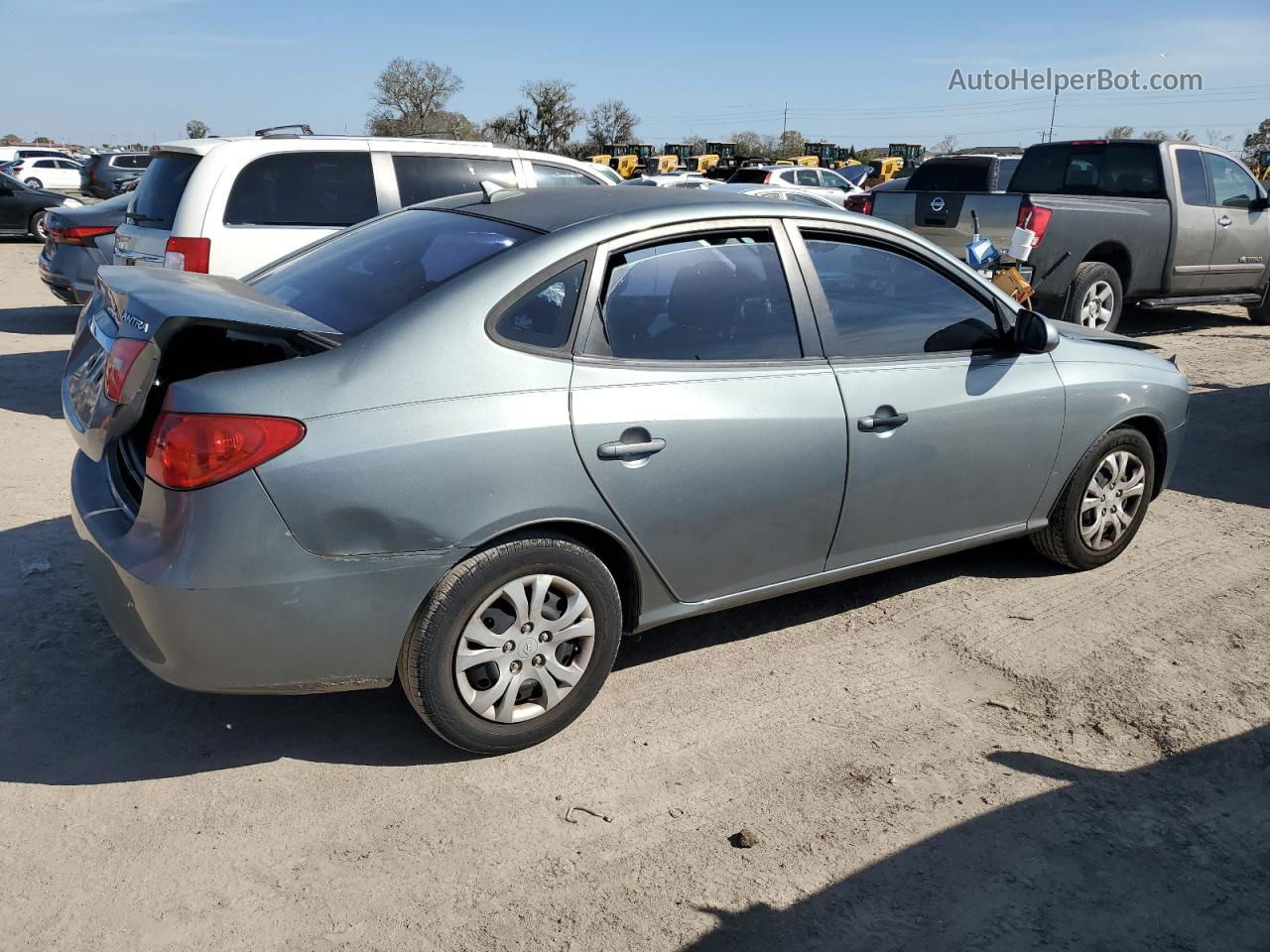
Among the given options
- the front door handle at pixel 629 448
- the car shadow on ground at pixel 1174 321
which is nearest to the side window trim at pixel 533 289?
the front door handle at pixel 629 448

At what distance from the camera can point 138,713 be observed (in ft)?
11.8

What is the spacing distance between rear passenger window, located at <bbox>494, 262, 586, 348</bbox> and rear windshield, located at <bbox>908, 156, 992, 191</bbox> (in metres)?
9.76

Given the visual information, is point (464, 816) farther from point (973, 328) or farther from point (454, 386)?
point (973, 328)

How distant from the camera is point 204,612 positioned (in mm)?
2895

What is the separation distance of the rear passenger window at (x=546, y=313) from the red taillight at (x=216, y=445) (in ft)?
2.40

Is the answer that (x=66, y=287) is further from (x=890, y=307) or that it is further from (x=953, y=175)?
(x=953, y=175)

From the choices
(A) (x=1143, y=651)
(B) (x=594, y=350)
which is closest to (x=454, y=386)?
(B) (x=594, y=350)

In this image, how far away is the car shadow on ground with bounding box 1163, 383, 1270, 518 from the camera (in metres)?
6.36

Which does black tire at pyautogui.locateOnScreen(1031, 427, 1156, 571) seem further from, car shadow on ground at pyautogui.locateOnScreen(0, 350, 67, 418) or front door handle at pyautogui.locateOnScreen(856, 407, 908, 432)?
car shadow on ground at pyautogui.locateOnScreen(0, 350, 67, 418)

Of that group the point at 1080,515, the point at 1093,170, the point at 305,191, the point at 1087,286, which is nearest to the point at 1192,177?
the point at 1093,170

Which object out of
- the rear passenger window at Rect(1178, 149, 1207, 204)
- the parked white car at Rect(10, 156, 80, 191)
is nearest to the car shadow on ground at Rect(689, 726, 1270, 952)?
the rear passenger window at Rect(1178, 149, 1207, 204)

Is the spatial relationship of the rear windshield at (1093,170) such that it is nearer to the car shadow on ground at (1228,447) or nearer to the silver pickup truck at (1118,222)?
the silver pickup truck at (1118,222)

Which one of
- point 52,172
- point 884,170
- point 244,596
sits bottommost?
point 244,596

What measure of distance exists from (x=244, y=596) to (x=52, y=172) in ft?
133
